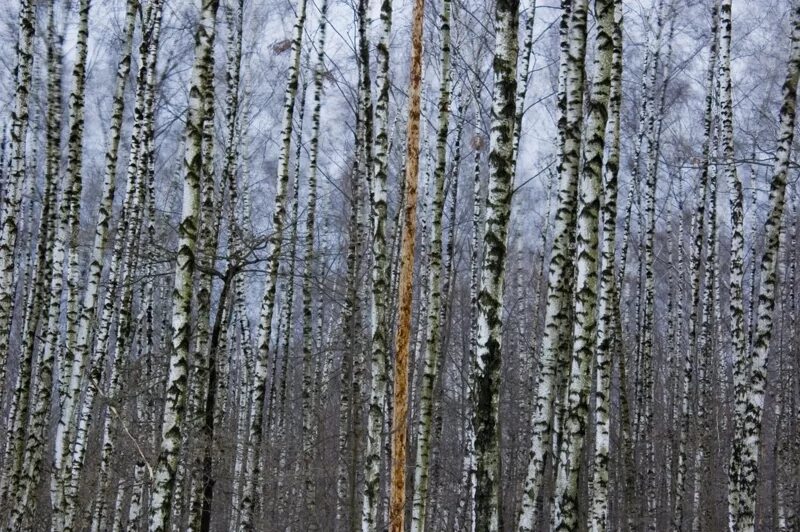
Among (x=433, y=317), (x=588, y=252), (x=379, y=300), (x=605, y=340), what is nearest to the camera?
(x=588, y=252)

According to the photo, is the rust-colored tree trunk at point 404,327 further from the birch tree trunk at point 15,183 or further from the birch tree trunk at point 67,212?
the birch tree trunk at point 15,183

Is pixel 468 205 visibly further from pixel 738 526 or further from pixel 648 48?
pixel 738 526

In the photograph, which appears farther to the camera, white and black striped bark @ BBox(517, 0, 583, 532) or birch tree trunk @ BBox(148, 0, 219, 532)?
white and black striped bark @ BBox(517, 0, 583, 532)

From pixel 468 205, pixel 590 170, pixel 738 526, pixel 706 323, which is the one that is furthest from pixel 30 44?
pixel 468 205

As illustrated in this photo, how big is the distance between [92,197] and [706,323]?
20115 millimetres

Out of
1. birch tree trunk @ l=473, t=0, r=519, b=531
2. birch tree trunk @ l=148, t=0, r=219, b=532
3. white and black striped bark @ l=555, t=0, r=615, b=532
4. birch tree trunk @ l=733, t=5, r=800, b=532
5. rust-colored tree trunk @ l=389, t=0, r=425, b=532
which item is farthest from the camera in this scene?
birch tree trunk @ l=733, t=5, r=800, b=532

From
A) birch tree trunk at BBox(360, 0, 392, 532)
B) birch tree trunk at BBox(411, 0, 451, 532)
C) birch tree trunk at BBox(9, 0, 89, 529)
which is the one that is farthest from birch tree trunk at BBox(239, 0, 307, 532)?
birch tree trunk at BBox(9, 0, 89, 529)

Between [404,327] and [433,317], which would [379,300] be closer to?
[433,317]

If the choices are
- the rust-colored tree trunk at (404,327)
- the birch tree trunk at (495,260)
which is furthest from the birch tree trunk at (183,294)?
the birch tree trunk at (495,260)

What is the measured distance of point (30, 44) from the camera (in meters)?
9.04

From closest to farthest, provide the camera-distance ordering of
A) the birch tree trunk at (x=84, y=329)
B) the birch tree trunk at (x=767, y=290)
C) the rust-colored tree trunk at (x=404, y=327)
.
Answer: the rust-colored tree trunk at (x=404, y=327) → the birch tree trunk at (x=84, y=329) → the birch tree trunk at (x=767, y=290)

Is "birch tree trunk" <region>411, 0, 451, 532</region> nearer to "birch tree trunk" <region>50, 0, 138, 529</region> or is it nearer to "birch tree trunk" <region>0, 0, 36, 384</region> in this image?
"birch tree trunk" <region>50, 0, 138, 529</region>

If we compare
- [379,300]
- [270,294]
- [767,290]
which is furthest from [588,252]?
[270,294]

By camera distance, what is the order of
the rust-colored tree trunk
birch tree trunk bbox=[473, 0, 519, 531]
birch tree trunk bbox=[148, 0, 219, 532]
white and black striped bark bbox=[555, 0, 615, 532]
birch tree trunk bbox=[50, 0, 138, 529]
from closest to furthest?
birch tree trunk bbox=[473, 0, 519, 531]
birch tree trunk bbox=[148, 0, 219, 532]
white and black striped bark bbox=[555, 0, 615, 532]
the rust-colored tree trunk
birch tree trunk bbox=[50, 0, 138, 529]
